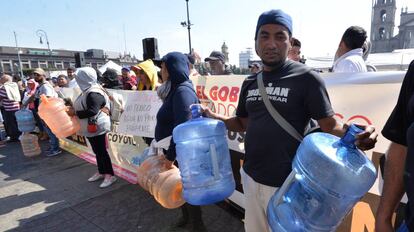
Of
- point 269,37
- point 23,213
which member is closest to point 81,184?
point 23,213

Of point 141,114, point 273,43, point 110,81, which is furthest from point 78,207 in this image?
point 273,43

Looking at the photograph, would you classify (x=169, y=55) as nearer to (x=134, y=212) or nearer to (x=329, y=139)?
(x=329, y=139)

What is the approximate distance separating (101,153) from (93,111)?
2.80 ft

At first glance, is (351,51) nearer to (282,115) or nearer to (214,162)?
(282,115)

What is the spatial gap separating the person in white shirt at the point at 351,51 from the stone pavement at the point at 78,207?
2.13m

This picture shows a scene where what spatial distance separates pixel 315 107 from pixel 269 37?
0.56m

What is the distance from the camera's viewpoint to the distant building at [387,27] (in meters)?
78.7

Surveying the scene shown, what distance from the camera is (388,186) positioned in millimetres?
1283

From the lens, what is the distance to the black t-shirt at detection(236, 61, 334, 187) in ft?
5.33

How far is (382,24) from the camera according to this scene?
8575 centimetres

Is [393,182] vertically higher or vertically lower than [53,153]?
higher

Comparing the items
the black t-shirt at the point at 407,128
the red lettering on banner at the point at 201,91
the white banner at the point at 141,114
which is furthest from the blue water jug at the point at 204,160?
the white banner at the point at 141,114

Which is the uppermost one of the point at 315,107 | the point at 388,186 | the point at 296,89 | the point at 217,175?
the point at 296,89

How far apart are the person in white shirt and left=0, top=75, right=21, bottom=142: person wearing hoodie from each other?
28.2 ft
